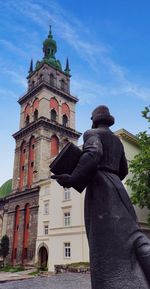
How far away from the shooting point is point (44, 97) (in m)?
44.7

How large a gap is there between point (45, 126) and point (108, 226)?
3977 cm

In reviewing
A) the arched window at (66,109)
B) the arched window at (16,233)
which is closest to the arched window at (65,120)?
the arched window at (66,109)

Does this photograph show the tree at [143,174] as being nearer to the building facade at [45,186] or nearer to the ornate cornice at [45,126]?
the building facade at [45,186]

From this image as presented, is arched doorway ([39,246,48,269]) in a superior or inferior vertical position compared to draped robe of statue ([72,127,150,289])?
inferior

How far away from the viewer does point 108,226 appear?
10.1 feet

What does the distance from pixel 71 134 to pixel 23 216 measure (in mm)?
15819

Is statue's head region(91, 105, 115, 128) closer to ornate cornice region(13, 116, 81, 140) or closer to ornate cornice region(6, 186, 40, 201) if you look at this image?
ornate cornice region(6, 186, 40, 201)

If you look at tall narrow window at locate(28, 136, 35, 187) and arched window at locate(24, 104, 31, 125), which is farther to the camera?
arched window at locate(24, 104, 31, 125)

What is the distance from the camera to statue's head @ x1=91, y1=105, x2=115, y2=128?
12.7 feet

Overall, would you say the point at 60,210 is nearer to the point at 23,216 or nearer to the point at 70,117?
the point at 23,216

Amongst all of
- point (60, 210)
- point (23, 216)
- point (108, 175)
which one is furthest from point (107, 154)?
point (23, 216)

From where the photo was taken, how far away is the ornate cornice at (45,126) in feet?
138

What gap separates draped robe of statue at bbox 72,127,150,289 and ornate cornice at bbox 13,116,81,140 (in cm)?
3899

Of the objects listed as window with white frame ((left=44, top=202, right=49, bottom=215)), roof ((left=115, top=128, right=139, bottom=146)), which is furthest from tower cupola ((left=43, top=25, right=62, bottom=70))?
roof ((left=115, top=128, right=139, bottom=146))
